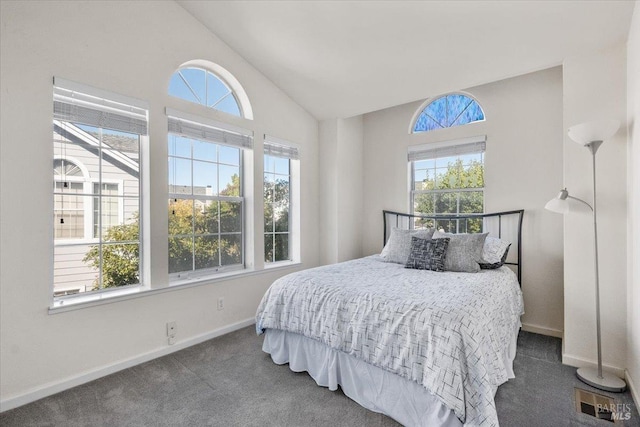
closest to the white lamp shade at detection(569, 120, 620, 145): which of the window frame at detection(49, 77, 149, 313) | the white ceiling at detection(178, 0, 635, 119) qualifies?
the white ceiling at detection(178, 0, 635, 119)

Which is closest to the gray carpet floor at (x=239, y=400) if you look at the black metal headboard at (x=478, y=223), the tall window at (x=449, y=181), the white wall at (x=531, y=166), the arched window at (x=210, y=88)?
the white wall at (x=531, y=166)

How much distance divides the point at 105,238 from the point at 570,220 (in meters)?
3.75

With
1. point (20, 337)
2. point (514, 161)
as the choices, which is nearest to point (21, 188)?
point (20, 337)

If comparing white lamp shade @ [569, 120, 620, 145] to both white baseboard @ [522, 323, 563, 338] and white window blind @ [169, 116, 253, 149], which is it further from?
white window blind @ [169, 116, 253, 149]

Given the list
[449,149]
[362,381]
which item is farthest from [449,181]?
[362,381]

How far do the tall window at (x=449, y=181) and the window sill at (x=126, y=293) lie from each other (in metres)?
2.29

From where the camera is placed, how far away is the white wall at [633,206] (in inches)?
82.6

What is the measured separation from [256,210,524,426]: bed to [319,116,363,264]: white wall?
4.31 ft

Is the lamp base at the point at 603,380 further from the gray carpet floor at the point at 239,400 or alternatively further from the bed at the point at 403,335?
the bed at the point at 403,335

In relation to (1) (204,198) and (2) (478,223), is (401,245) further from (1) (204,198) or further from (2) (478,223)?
(1) (204,198)

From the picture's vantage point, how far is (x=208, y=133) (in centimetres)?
321

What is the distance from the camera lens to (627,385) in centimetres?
229

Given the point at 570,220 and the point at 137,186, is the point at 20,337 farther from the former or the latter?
the point at 570,220

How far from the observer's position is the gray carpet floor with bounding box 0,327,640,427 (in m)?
1.92
